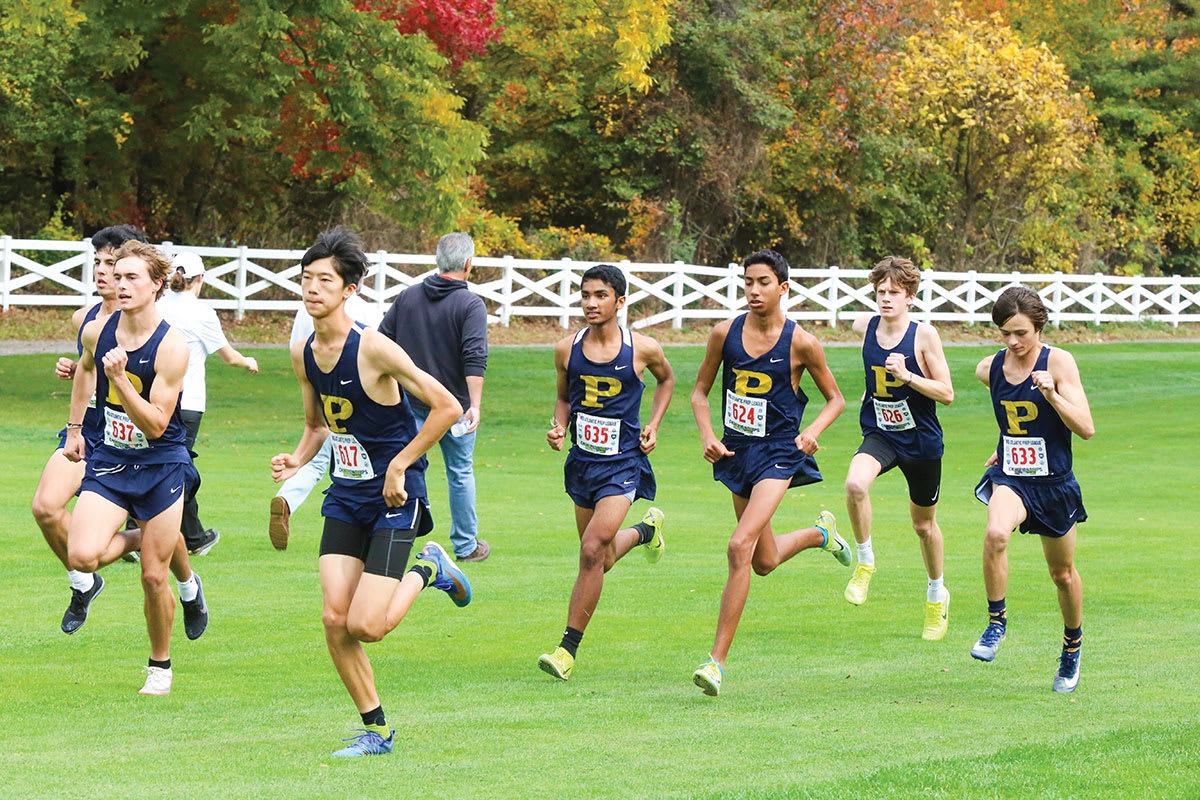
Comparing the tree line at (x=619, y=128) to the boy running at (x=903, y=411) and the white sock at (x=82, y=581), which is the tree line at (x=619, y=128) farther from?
the boy running at (x=903, y=411)

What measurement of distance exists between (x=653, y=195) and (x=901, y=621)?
30.7 m

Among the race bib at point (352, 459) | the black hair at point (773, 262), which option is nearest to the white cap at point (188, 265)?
the black hair at point (773, 262)

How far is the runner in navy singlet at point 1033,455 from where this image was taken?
27.8 ft

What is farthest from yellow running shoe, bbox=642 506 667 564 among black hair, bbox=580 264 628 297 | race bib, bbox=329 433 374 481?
race bib, bbox=329 433 374 481

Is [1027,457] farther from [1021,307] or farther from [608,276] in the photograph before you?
[608,276]

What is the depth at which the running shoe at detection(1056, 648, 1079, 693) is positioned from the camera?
27.0ft

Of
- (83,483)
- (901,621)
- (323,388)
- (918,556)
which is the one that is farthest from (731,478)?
(918,556)

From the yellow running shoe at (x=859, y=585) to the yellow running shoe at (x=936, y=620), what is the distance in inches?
27.9

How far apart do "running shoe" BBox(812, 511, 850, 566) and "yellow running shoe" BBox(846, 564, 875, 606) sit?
0.16 metres

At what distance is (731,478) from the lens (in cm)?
910

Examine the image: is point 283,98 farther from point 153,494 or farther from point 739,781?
point 739,781

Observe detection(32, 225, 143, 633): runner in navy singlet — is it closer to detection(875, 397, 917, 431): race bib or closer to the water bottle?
the water bottle

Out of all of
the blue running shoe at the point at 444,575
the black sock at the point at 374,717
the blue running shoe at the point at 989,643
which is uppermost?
the blue running shoe at the point at 444,575

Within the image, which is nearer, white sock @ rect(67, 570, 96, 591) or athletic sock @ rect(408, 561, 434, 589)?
athletic sock @ rect(408, 561, 434, 589)
